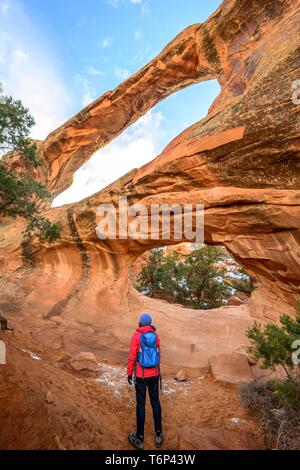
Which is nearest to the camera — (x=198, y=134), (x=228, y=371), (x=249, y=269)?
(x=228, y=371)

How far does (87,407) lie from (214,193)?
21.6 ft

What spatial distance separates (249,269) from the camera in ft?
29.4

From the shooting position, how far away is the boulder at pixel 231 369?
21.9 ft

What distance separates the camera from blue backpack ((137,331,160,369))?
13.2 feet

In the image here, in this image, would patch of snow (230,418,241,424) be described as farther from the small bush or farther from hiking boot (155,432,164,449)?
hiking boot (155,432,164,449)

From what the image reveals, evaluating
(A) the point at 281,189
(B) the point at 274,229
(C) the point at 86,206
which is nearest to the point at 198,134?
(A) the point at 281,189

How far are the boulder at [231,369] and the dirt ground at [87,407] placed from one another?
232mm

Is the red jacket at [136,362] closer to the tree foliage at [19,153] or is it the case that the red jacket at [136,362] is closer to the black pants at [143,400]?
the black pants at [143,400]

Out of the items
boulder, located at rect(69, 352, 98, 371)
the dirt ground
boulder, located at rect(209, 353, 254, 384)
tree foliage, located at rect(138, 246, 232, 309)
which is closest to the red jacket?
the dirt ground

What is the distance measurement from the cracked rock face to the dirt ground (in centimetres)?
261
